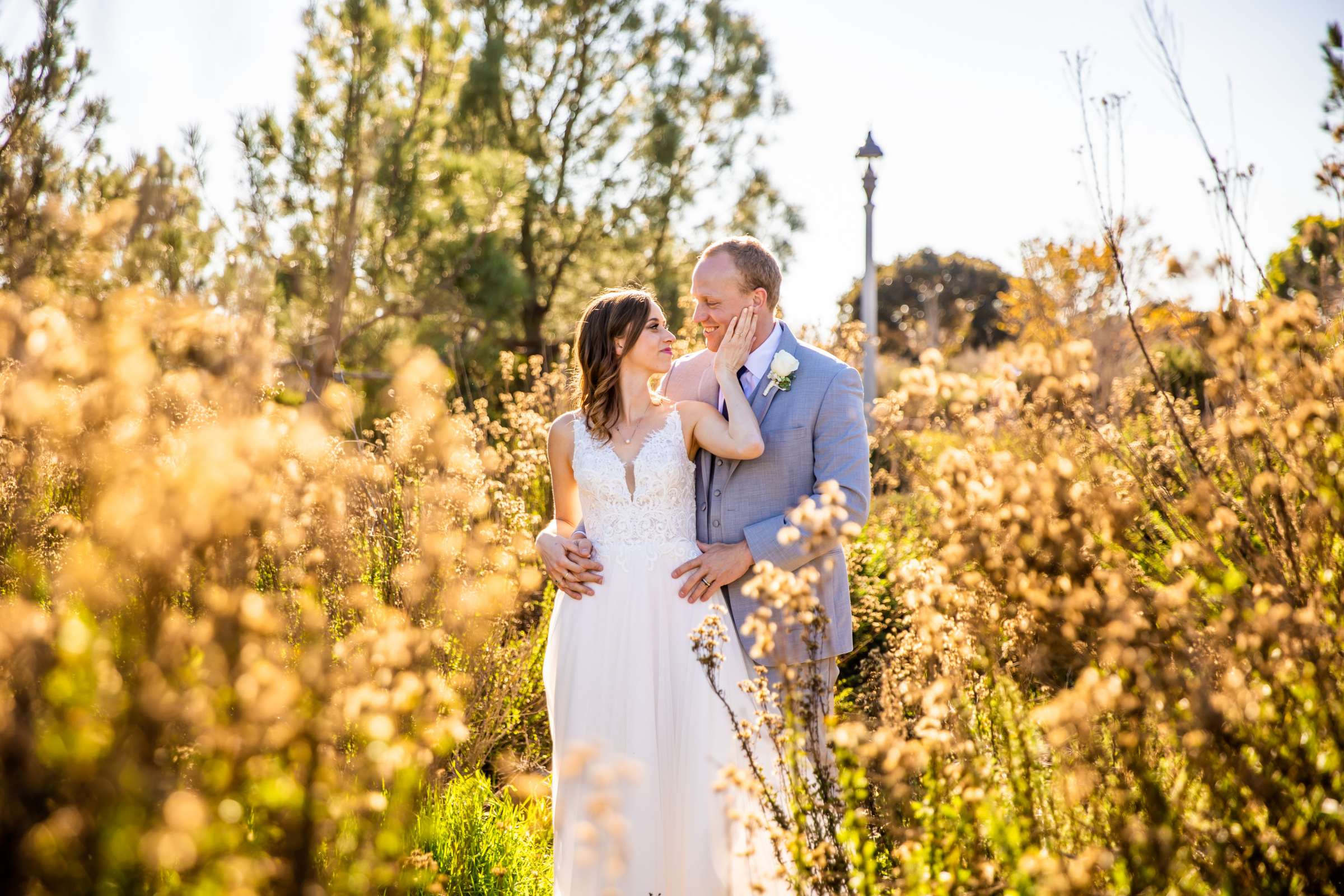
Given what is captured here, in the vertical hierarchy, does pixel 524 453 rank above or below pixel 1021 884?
above

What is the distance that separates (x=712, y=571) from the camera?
3275mm

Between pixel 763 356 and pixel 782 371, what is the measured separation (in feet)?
0.61

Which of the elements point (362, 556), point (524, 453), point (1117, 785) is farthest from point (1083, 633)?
point (524, 453)

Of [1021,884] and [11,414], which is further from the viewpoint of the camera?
[11,414]

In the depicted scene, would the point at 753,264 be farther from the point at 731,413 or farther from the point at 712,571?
the point at 712,571

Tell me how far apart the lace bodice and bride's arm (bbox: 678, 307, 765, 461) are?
8 cm

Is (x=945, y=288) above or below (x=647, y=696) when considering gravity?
above

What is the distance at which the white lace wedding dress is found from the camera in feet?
9.91

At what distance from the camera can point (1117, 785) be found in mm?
1782

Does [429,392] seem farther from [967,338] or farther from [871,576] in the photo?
[967,338]

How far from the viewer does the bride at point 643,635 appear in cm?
304

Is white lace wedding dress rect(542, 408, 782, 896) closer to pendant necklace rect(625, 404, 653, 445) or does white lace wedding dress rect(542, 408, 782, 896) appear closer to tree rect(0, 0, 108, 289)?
pendant necklace rect(625, 404, 653, 445)

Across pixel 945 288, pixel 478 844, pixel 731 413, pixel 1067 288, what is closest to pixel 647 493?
pixel 731 413

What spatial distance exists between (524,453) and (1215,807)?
372 cm
